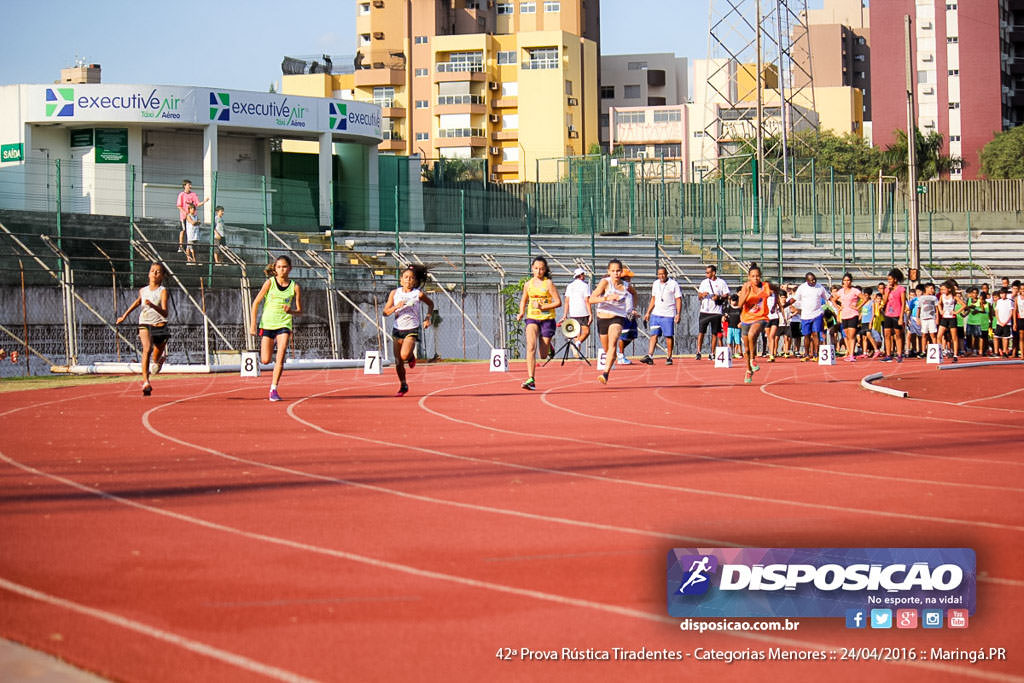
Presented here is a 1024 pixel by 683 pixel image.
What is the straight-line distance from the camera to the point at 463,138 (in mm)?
99375

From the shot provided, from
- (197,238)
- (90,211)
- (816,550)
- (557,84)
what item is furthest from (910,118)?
(557,84)

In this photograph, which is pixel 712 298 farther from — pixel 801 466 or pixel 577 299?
pixel 801 466

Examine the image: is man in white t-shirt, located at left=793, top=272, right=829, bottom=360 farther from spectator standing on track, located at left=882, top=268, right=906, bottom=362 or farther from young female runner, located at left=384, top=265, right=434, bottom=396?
young female runner, located at left=384, top=265, right=434, bottom=396

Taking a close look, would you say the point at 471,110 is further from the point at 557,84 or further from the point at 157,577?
the point at 157,577

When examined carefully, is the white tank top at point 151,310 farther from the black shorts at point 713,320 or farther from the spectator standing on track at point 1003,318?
the spectator standing on track at point 1003,318

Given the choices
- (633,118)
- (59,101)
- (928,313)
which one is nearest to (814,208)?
(928,313)

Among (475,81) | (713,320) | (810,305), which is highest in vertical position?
(475,81)

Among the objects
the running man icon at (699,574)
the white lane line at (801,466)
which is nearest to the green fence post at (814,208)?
the white lane line at (801,466)

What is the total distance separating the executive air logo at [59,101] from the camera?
130ft

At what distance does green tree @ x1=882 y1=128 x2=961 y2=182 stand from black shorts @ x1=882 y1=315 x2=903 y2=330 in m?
63.6

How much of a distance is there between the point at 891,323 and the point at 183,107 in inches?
879

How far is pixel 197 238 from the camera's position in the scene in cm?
3200

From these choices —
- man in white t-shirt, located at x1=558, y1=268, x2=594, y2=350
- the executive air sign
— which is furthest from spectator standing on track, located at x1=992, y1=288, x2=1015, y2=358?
the executive air sign

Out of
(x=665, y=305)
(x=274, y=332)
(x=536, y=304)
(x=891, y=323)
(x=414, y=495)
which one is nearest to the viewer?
(x=414, y=495)
